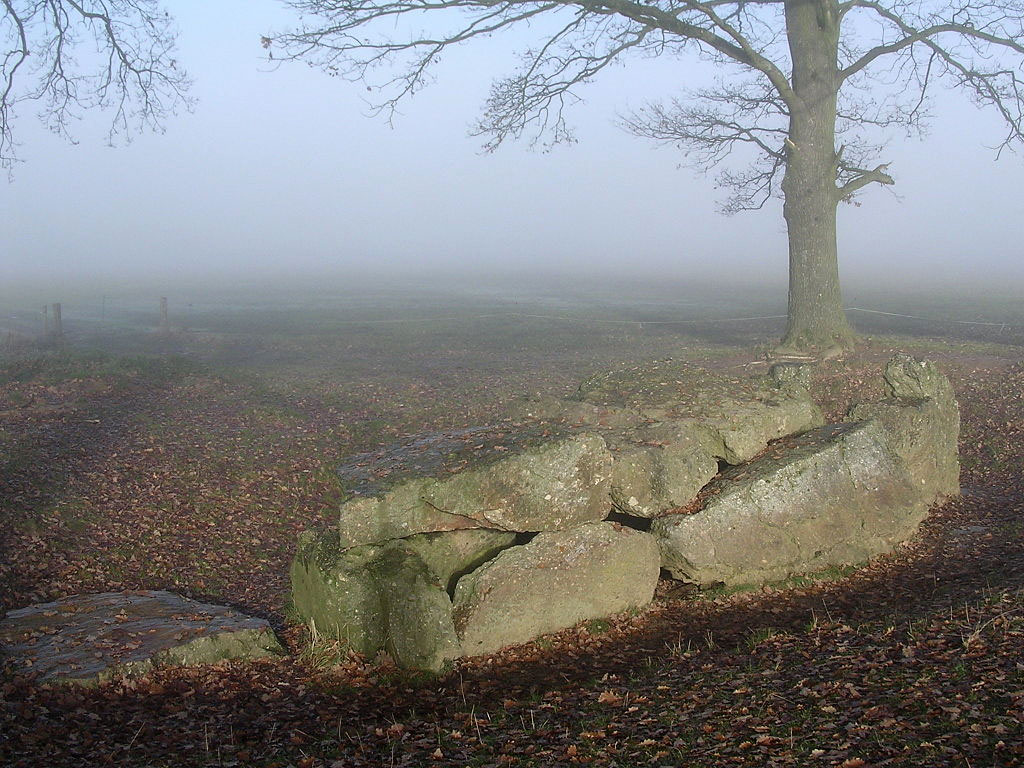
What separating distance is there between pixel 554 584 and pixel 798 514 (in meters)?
2.98

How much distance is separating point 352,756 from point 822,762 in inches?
121

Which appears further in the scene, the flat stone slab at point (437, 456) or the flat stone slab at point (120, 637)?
the flat stone slab at point (437, 456)

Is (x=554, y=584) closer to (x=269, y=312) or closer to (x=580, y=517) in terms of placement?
(x=580, y=517)

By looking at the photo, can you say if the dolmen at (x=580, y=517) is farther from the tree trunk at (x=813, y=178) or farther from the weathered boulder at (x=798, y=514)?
the tree trunk at (x=813, y=178)

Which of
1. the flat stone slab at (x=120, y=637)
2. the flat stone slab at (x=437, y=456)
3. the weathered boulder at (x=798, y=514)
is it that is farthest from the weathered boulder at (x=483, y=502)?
the flat stone slab at (x=120, y=637)

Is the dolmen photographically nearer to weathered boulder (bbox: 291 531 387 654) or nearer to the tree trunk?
weathered boulder (bbox: 291 531 387 654)

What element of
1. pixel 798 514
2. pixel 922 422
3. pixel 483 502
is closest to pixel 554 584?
pixel 483 502

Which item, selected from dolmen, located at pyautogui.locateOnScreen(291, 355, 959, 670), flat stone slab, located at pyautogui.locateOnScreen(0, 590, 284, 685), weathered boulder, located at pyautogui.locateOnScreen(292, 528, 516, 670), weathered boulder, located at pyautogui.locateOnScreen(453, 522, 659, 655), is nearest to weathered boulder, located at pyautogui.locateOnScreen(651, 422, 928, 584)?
dolmen, located at pyautogui.locateOnScreen(291, 355, 959, 670)

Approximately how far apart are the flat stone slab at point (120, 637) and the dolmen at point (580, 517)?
0.84 meters

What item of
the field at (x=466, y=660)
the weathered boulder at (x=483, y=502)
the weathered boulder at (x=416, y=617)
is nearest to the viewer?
the field at (x=466, y=660)

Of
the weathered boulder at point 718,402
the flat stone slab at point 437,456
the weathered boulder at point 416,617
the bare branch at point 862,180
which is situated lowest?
the weathered boulder at point 416,617

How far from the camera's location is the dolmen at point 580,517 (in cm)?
811

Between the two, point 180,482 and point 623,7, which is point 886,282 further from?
point 180,482

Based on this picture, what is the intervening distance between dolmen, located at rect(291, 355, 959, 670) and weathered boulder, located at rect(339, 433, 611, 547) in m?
0.01
